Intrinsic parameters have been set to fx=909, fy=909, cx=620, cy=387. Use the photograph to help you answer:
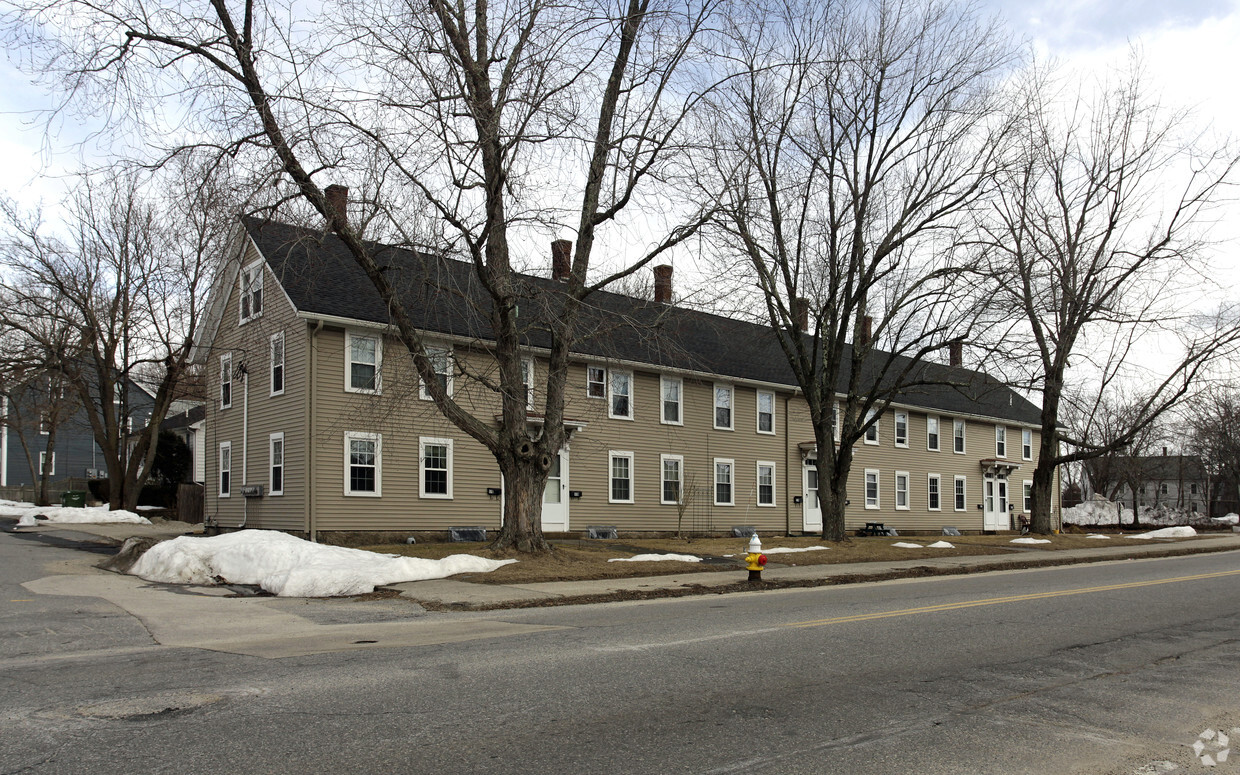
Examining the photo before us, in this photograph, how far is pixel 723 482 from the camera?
3175cm

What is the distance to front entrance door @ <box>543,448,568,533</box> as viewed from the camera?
26.6 m

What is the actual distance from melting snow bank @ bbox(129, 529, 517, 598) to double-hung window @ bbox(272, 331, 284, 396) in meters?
8.42

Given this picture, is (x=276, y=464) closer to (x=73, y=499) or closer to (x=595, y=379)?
(x=595, y=379)

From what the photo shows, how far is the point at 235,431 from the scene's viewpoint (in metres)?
26.3

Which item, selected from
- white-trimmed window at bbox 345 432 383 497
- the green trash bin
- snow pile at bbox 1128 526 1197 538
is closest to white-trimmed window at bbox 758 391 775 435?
white-trimmed window at bbox 345 432 383 497

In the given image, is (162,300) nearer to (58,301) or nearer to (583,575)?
(58,301)

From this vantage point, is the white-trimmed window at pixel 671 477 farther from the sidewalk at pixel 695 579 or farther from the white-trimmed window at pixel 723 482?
the sidewalk at pixel 695 579

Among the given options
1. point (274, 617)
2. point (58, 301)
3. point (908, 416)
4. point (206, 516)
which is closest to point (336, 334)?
→ point (206, 516)

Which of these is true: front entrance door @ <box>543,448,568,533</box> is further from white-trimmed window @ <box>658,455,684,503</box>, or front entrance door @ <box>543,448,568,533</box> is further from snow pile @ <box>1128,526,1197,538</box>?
snow pile @ <box>1128,526,1197,538</box>

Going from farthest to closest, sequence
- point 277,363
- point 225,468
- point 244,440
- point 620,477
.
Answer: point 620,477 < point 225,468 < point 244,440 < point 277,363

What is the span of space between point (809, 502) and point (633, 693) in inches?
1158

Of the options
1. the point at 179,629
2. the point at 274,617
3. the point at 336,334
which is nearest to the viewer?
the point at 179,629

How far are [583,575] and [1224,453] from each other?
6441 centimetres

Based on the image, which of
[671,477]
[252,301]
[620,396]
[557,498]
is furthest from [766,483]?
[252,301]
